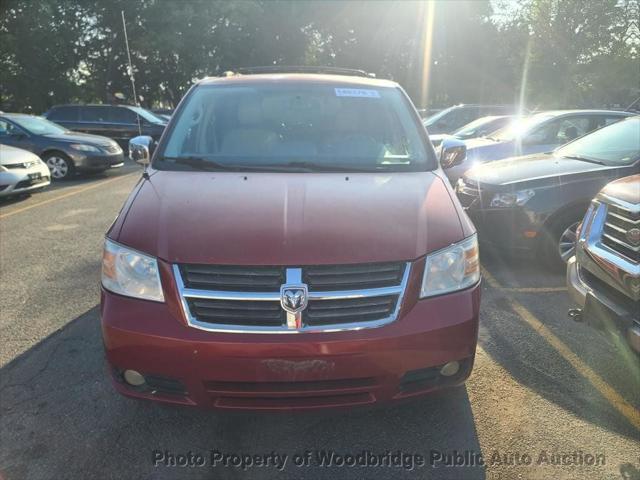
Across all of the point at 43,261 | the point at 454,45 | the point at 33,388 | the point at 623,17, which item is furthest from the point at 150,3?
the point at 33,388

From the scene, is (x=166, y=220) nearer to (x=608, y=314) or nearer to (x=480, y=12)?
(x=608, y=314)

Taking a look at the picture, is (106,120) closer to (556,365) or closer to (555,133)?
(555,133)

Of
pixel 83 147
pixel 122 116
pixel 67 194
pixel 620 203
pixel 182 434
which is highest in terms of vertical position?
pixel 620 203

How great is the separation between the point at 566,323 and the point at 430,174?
180 centimetres

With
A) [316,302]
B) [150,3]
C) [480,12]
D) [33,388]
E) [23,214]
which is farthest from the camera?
[480,12]

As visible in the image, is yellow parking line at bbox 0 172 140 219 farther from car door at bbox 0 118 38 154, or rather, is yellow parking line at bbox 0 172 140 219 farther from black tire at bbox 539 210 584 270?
black tire at bbox 539 210 584 270

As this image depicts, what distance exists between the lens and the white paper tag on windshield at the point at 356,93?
360 centimetres

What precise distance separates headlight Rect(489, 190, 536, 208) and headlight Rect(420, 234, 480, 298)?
2665 millimetres

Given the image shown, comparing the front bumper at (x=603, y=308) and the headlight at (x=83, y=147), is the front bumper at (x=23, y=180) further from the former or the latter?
the front bumper at (x=603, y=308)

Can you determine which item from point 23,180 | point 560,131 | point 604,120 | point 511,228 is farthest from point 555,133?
point 23,180

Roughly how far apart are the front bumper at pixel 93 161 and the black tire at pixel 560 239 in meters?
9.99

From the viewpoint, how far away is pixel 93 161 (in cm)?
1142

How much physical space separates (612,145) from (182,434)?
4.92m

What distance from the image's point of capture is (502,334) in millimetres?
3652
